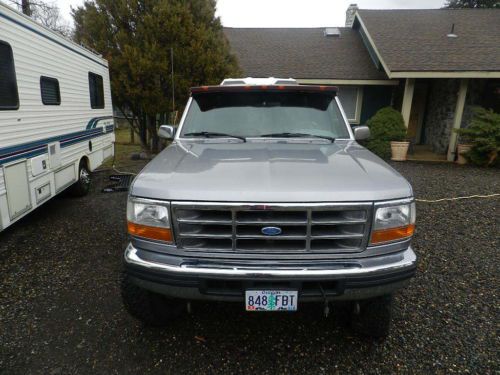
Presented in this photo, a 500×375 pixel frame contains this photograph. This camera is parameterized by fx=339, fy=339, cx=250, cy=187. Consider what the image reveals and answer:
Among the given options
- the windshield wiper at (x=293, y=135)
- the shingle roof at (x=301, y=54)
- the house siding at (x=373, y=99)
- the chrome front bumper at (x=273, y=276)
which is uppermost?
the shingle roof at (x=301, y=54)

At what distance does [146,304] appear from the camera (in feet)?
8.26

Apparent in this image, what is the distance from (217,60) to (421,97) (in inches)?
342

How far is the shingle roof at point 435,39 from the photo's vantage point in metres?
10.5

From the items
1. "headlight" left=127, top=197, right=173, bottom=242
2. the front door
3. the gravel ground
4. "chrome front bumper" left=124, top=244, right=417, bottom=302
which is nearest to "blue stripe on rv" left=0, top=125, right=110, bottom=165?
the gravel ground

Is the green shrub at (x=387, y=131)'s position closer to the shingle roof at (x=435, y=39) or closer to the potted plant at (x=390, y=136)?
the potted plant at (x=390, y=136)

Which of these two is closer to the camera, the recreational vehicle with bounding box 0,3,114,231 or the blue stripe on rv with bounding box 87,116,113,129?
the recreational vehicle with bounding box 0,3,114,231

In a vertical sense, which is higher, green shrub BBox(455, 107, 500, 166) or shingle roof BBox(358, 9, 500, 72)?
shingle roof BBox(358, 9, 500, 72)

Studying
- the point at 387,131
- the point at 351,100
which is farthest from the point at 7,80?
the point at 351,100

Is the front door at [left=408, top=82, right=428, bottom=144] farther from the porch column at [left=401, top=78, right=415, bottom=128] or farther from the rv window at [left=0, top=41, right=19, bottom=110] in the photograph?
the rv window at [left=0, top=41, right=19, bottom=110]

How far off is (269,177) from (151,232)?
0.84 meters

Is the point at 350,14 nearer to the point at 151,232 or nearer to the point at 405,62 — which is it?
the point at 405,62

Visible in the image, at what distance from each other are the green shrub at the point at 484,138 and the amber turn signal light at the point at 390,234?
9.38 m

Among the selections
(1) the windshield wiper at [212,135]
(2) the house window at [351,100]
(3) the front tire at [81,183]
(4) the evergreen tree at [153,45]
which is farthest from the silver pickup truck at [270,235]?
(2) the house window at [351,100]

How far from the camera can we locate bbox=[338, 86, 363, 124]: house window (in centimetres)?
1371
